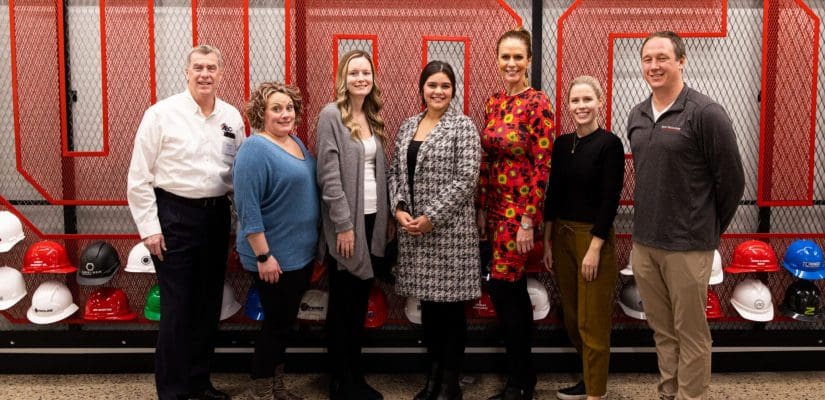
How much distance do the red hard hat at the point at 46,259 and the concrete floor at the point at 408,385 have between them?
2.09ft

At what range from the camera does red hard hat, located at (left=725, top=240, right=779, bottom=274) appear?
3.20 metres

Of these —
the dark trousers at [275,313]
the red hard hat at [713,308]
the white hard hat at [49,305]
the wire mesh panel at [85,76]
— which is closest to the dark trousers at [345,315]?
the dark trousers at [275,313]

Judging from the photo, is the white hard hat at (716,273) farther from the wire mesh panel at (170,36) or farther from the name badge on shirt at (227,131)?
the wire mesh panel at (170,36)

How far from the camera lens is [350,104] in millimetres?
2754

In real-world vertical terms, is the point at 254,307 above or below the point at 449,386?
above

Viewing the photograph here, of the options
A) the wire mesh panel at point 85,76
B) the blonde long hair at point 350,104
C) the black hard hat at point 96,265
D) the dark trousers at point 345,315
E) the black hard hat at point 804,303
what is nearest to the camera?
the blonde long hair at point 350,104

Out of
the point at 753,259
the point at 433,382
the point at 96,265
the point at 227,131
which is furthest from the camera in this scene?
the point at 753,259

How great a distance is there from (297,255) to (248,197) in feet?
1.16

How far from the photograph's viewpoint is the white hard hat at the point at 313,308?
3.18 meters

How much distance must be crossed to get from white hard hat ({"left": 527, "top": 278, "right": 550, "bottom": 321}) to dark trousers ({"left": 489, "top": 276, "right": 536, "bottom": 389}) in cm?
31

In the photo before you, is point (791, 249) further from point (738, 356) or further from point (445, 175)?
point (445, 175)

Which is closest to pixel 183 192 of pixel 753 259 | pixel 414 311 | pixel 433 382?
pixel 414 311

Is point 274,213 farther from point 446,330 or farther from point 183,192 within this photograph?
point 446,330

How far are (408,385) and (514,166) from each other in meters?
1.38
